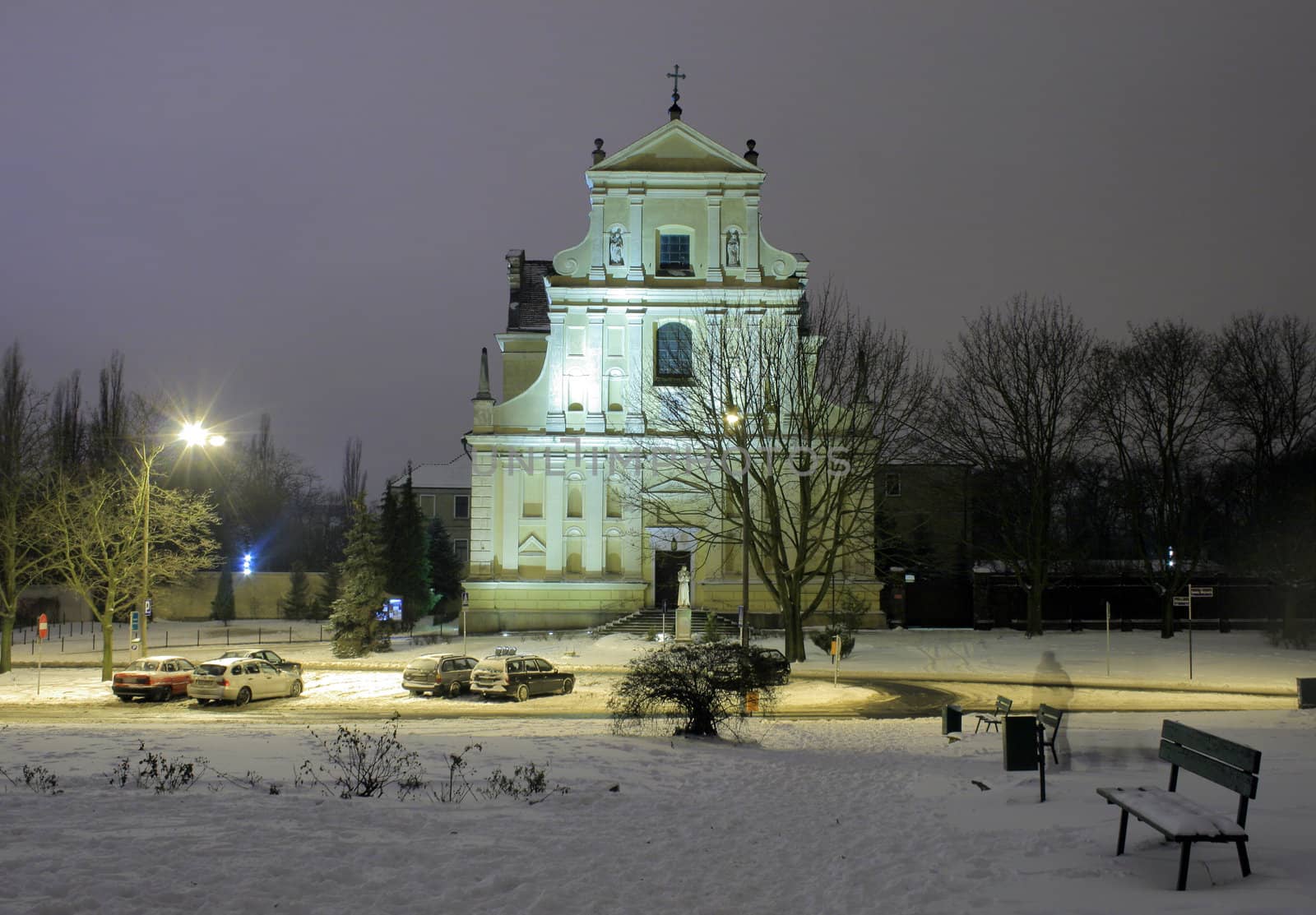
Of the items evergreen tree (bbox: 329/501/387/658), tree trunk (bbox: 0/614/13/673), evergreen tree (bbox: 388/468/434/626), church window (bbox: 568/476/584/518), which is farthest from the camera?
evergreen tree (bbox: 388/468/434/626)

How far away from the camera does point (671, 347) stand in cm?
4734

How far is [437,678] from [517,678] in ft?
7.63

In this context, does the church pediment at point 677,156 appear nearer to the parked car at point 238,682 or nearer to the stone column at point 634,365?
the stone column at point 634,365

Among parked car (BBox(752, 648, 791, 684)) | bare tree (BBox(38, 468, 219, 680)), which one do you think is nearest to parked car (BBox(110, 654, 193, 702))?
bare tree (BBox(38, 468, 219, 680))

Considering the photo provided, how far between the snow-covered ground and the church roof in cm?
3774

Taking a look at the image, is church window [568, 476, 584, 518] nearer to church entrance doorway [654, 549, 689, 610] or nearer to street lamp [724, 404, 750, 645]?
church entrance doorway [654, 549, 689, 610]

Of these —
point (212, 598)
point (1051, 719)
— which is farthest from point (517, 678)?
point (212, 598)

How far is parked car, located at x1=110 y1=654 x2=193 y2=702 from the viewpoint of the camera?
26938 mm

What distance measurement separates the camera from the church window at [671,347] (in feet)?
154

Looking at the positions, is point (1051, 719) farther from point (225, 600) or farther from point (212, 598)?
point (212, 598)

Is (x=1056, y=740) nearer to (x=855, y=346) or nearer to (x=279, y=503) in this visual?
(x=855, y=346)

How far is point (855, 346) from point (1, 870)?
3049 cm

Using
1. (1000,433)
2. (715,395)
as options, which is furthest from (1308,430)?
(715,395)

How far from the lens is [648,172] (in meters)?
47.0
